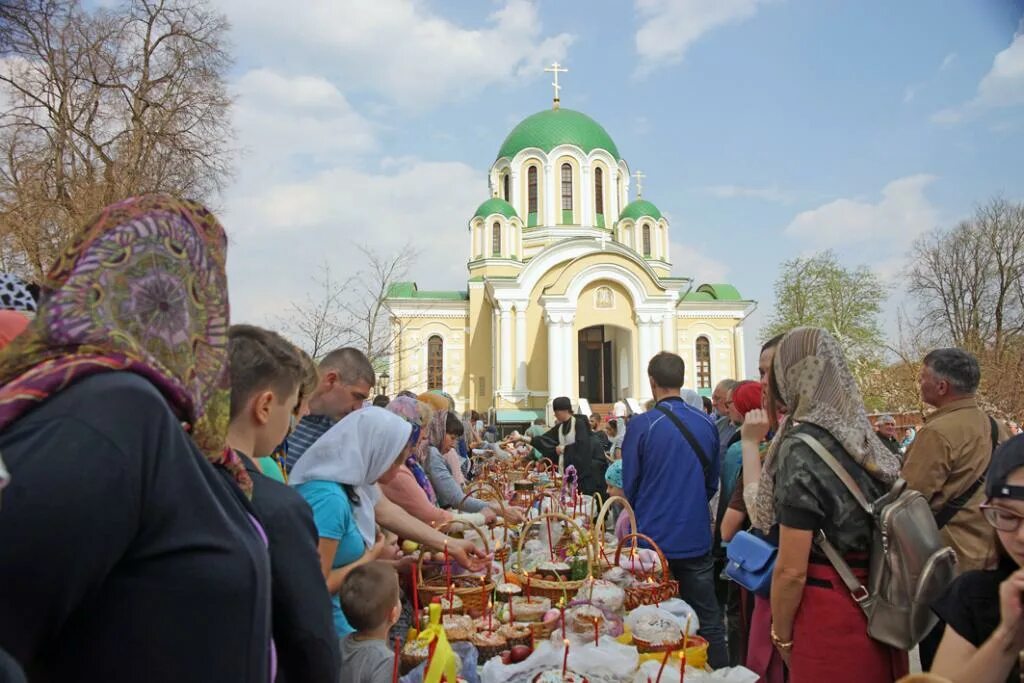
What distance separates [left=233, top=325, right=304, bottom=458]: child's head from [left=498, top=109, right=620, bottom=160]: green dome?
35.1 meters

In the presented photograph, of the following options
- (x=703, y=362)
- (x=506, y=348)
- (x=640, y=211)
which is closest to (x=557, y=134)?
(x=640, y=211)

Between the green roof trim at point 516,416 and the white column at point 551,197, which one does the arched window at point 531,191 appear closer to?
the white column at point 551,197

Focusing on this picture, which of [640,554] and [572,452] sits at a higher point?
[572,452]

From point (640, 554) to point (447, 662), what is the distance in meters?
1.79

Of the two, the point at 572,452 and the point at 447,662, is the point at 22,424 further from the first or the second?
the point at 572,452

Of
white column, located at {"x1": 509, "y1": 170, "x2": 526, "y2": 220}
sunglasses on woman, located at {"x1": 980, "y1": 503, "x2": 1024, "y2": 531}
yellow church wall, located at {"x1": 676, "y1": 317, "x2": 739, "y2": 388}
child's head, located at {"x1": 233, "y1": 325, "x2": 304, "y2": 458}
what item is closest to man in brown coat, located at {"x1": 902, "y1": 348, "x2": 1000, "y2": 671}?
sunglasses on woman, located at {"x1": 980, "y1": 503, "x2": 1024, "y2": 531}

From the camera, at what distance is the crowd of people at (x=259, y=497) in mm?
877

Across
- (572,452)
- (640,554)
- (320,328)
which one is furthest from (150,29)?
(640,554)

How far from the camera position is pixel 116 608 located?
930 millimetres

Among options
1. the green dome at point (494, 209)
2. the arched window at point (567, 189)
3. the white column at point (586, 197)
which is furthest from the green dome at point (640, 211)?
the green dome at point (494, 209)

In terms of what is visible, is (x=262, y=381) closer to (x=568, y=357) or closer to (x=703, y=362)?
(x=568, y=357)

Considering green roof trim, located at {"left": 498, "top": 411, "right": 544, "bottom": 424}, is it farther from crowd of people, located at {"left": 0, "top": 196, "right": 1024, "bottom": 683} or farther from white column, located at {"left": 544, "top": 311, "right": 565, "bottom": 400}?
crowd of people, located at {"left": 0, "top": 196, "right": 1024, "bottom": 683}

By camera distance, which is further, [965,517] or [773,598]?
[965,517]

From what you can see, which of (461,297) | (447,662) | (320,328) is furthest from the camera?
(461,297)
